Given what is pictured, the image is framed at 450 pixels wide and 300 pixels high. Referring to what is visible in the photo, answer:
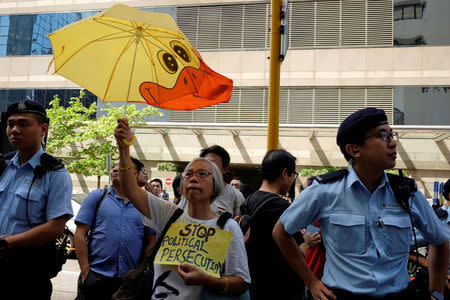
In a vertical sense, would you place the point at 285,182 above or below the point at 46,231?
above

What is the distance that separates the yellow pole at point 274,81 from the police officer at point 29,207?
10.2 feet

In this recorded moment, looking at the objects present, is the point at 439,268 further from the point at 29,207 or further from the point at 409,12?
the point at 409,12

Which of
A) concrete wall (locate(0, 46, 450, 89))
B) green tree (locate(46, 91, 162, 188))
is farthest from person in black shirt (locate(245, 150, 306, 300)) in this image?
concrete wall (locate(0, 46, 450, 89))

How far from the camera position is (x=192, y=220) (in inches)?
110

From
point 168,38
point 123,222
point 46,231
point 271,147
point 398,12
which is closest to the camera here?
point 46,231

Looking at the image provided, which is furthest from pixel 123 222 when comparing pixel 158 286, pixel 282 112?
pixel 282 112

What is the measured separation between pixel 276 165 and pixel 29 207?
6.25 feet

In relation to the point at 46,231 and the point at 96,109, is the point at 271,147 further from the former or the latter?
the point at 96,109

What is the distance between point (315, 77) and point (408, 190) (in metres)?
18.5

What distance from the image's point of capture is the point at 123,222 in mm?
3844

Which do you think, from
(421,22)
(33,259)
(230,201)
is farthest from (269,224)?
(421,22)

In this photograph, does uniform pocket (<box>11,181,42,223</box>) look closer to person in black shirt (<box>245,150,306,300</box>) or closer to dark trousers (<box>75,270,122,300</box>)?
dark trousers (<box>75,270,122,300</box>)

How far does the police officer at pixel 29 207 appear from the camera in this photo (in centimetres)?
272

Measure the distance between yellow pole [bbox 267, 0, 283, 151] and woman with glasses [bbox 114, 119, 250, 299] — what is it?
2.62 m
